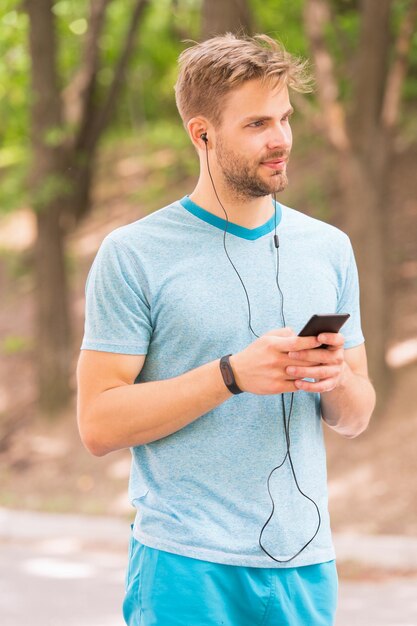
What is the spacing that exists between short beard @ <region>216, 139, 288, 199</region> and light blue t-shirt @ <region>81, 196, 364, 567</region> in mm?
180

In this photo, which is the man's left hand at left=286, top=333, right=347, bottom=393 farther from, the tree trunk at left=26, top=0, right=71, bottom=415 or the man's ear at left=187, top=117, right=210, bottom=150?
the tree trunk at left=26, top=0, right=71, bottom=415

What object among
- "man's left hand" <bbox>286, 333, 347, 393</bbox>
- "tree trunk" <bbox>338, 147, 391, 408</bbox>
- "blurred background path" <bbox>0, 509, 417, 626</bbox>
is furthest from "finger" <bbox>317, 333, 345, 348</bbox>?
"tree trunk" <bbox>338, 147, 391, 408</bbox>

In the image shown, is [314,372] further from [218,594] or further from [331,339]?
[218,594]

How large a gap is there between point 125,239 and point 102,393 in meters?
Result: 0.41

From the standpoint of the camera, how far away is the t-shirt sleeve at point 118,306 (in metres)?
2.49

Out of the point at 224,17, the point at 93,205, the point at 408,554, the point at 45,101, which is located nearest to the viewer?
the point at 408,554

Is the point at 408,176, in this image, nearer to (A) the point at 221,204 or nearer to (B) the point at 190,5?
(B) the point at 190,5

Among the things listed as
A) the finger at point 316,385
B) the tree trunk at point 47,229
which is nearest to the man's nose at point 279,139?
the finger at point 316,385

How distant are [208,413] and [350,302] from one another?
0.57 meters

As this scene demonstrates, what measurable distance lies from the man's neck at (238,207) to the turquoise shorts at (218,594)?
35.8 inches

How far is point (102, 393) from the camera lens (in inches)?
98.4

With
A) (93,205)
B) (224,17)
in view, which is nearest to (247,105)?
(224,17)

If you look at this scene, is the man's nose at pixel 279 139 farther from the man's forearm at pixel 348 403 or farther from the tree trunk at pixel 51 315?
the tree trunk at pixel 51 315

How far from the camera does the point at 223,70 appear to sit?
2.56m
